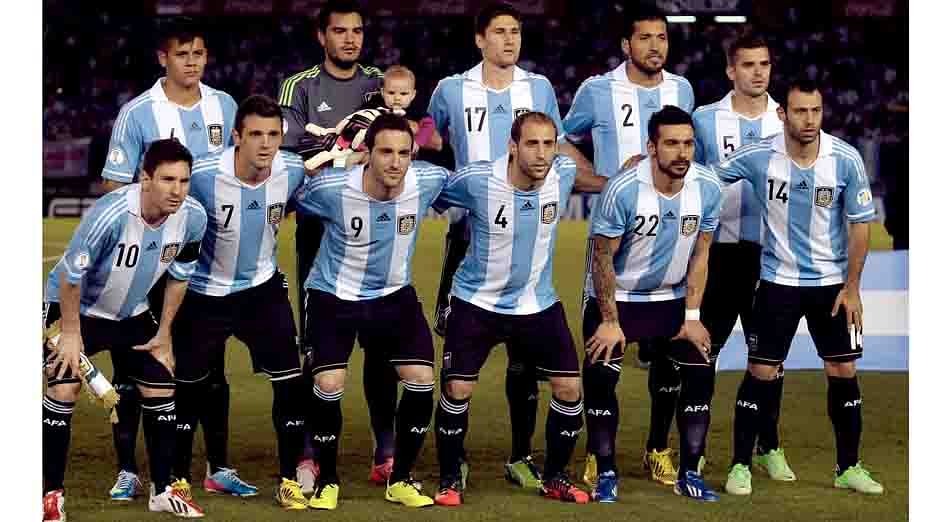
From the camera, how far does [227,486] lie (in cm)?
686

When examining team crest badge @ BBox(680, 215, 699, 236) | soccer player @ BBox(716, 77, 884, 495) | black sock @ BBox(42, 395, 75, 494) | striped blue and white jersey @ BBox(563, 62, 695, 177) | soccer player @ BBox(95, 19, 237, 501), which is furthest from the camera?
striped blue and white jersey @ BBox(563, 62, 695, 177)

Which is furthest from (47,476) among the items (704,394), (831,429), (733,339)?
(733,339)

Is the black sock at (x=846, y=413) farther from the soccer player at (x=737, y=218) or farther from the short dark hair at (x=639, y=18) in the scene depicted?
the short dark hair at (x=639, y=18)

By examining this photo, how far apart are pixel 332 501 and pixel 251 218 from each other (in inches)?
50.3

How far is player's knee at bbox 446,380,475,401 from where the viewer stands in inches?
257

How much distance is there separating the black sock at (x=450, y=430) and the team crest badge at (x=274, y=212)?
3.47ft

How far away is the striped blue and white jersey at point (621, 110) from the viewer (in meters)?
7.43

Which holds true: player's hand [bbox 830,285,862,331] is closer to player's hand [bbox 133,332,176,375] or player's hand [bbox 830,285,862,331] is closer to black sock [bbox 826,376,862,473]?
black sock [bbox 826,376,862,473]

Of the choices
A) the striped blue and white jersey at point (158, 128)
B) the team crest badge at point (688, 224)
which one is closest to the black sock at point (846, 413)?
the team crest badge at point (688, 224)

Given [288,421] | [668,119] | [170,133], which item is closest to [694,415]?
[668,119]

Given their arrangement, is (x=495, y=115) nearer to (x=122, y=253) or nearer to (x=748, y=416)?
(x=748, y=416)

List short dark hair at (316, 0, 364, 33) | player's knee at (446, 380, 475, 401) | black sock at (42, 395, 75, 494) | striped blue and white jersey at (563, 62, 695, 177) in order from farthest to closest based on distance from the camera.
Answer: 1. striped blue and white jersey at (563, 62, 695, 177)
2. short dark hair at (316, 0, 364, 33)
3. player's knee at (446, 380, 475, 401)
4. black sock at (42, 395, 75, 494)

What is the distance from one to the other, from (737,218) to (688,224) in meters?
0.71

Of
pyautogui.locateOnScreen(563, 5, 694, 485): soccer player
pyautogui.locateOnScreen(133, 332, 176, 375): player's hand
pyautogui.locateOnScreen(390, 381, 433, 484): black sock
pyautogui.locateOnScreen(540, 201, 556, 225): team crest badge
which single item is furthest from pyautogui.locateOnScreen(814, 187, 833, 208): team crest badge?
pyautogui.locateOnScreen(133, 332, 176, 375): player's hand
